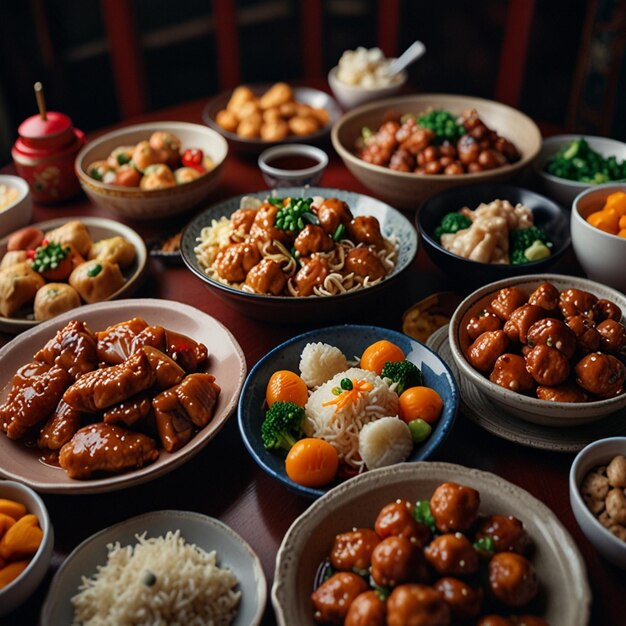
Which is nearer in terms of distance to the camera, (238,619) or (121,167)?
(238,619)

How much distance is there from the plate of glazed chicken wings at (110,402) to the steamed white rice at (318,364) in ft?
0.59

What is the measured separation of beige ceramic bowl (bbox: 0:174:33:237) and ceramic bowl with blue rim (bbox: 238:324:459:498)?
1.41m

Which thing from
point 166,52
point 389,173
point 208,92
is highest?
point 389,173

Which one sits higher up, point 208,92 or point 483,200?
point 483,200

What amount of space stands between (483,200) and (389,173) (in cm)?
39

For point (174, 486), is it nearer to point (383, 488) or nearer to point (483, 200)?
point (383, 488)

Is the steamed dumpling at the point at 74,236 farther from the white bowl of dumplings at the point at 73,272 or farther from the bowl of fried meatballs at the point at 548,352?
the bowl of fried meatballs at the point at 548,352

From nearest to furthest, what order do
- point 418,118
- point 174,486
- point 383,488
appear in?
point 383,488 → point 174,486 → point 418,118

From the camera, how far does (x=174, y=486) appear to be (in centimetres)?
166

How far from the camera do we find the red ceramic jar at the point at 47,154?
279 cm

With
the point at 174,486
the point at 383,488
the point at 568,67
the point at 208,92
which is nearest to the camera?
the point at 383,488

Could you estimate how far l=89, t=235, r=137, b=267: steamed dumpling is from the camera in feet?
7.85


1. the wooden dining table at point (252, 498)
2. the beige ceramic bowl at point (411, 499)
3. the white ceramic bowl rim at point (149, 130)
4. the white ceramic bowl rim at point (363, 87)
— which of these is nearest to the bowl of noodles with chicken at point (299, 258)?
the wooden dining table at point (252, 498)

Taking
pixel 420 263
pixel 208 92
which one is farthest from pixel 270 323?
pixel 208 92
